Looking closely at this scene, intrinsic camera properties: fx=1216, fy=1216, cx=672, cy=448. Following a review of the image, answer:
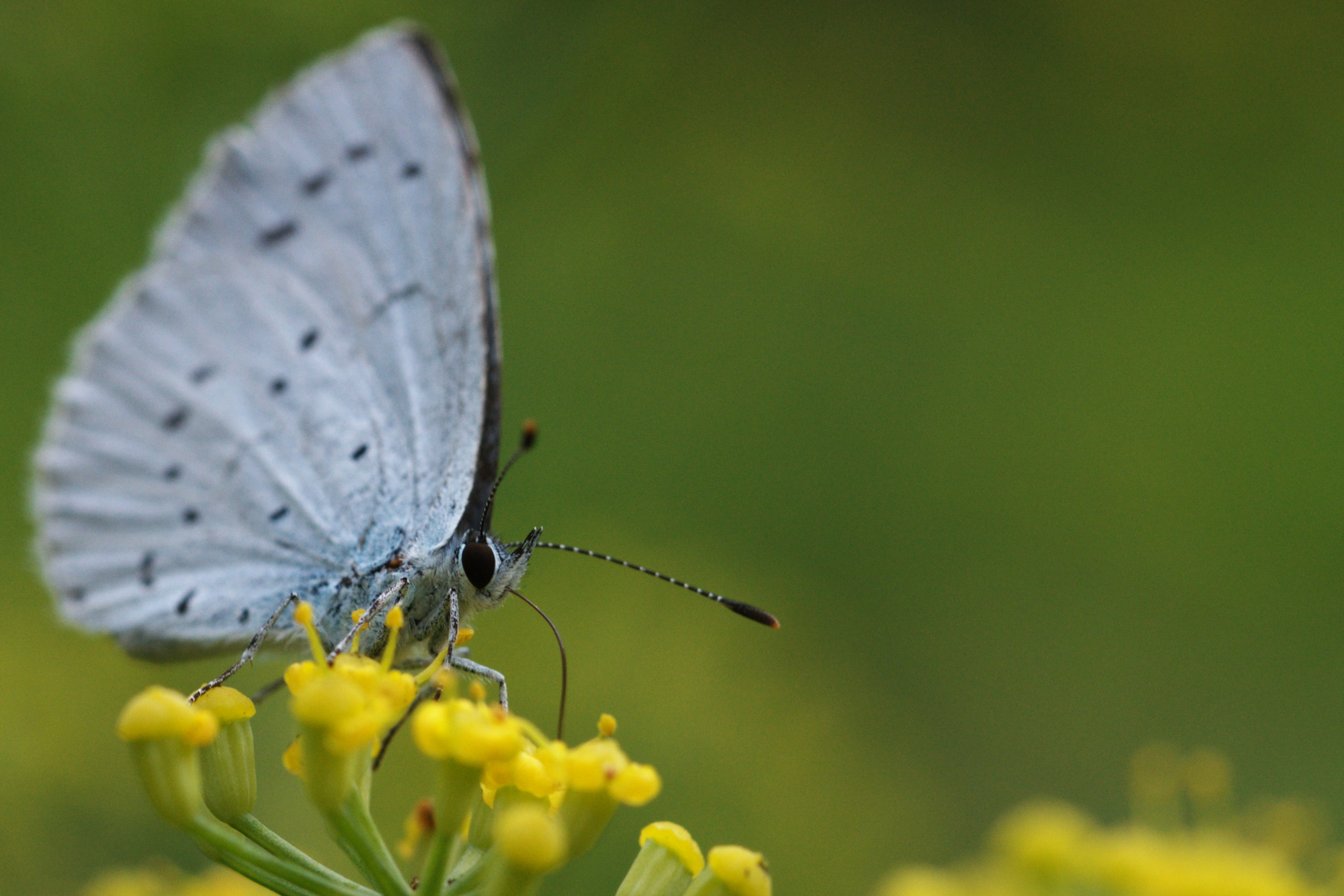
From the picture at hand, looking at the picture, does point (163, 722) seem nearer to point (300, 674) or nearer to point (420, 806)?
point (300, 674)

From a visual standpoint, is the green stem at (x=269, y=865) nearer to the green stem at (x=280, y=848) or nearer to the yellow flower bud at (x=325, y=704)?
the green stem at (x=280, y=848)

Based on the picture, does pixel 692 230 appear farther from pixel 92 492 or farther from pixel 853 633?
pixel 92 492

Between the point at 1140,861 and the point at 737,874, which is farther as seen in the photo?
the point at 1140,861

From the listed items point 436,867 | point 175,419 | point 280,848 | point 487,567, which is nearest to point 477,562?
point 487,567

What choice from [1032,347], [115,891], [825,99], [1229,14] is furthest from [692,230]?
[115,891]

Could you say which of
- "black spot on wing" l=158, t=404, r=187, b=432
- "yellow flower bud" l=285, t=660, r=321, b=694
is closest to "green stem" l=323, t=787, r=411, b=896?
"yellow flower bud" l=285, t=660, r=321, b=694

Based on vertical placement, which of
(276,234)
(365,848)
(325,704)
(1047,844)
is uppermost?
(276,234)

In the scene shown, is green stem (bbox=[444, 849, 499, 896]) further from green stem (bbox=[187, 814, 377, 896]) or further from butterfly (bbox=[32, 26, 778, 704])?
butterfly (bbox=[32, 26, 778, 704])
